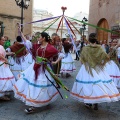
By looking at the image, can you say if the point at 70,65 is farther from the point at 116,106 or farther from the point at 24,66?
the point at 116,106

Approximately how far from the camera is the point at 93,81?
4.44 m

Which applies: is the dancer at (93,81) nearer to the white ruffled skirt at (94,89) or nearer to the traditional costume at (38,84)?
the white ruffled skirt at (94,89)

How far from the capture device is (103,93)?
4.29m

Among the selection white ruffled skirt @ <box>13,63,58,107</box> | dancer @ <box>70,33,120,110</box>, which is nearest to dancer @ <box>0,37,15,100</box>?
white ruffled skirt @ <box>13,63,58,107</box>

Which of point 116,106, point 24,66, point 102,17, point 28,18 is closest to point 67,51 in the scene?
point 24,66

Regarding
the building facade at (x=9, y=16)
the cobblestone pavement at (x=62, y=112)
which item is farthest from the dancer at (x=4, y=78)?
the building facade at (x=9, y=16)

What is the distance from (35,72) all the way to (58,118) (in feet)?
3.24

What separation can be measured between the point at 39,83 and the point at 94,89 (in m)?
1.06

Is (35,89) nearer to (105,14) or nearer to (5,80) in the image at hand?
(5,80)

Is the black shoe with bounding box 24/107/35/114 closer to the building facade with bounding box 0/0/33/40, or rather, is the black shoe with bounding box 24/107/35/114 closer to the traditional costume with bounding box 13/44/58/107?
the traditional costume with bounding box 13/44/58/107

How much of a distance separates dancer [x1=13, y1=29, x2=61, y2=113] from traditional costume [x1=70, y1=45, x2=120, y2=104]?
23.0 inches

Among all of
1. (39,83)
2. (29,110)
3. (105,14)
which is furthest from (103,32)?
(29,110)

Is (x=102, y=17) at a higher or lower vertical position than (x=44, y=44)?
higher

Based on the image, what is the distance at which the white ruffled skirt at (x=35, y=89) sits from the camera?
4.35 m
